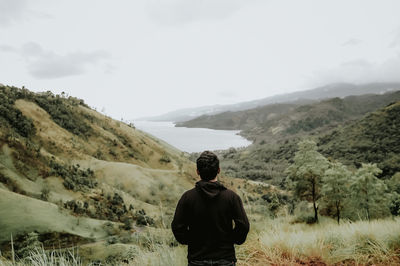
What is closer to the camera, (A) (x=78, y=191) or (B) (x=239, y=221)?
(B) (x=239, y=221)

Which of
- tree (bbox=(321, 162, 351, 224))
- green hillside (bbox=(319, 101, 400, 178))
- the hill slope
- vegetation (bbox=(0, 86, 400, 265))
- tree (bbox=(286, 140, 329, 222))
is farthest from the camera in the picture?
green hillside (bbox=(319, 101, 400, 178))

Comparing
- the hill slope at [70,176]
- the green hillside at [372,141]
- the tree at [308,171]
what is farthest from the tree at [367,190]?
the green hillside at [372,141]

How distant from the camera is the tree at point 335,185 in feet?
70.5

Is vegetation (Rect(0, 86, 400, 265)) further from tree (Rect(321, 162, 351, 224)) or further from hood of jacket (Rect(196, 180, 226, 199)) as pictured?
hood of jacket (Rect(196, 180, 226, 199))

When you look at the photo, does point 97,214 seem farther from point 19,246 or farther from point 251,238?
point 251,238

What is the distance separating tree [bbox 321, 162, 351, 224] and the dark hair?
70.6 feet

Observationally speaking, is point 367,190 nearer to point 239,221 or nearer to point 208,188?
point 239,221

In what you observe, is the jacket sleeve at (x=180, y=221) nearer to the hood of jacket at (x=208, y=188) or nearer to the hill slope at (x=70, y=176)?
the hood of jacket at (x=208, y=188)

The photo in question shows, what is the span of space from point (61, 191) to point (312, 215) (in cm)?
2088

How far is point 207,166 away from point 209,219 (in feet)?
1.76

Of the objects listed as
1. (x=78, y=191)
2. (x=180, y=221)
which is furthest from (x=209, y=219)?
(x=78, y=191)

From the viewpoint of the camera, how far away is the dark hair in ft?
8.54

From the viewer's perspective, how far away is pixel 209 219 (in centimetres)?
254

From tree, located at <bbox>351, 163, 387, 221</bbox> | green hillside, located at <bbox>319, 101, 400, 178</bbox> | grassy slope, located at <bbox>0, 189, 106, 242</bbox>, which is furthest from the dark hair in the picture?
green hillside, located at <bbox>319, 101, 400, 178</bbox>
